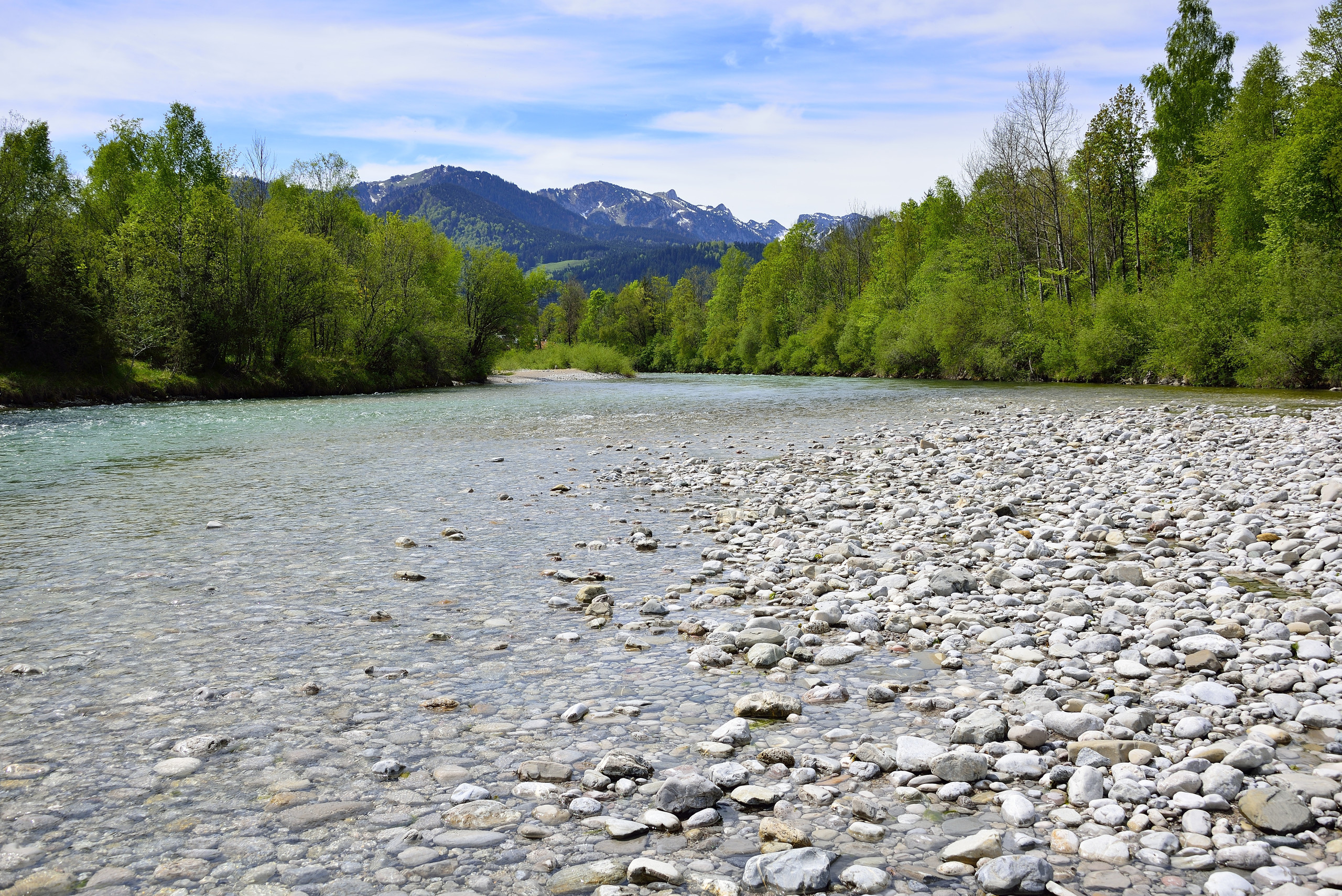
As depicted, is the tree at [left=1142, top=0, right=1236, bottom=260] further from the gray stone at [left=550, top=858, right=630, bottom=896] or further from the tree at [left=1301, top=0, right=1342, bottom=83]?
the gray stone at [left=550, top=858, right=630, bottom=896]

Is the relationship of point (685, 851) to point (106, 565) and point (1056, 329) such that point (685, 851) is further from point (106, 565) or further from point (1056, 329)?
point (1056, 329)

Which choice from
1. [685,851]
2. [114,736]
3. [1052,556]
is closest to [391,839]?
[685,851]

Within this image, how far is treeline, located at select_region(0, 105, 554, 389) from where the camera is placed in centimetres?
3716

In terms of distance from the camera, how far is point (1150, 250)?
53875 mm

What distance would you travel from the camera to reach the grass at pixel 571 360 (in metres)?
88.3

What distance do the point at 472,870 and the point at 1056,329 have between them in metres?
52.5

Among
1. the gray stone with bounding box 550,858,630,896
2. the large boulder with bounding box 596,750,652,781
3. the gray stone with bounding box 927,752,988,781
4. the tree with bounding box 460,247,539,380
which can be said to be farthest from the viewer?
the tree with bounding box 460,247,539,380

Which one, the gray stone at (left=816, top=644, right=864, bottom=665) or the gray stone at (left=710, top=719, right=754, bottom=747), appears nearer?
the gray stone at (left=710, top=719, right=754, bottom=747)

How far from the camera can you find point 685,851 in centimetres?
340

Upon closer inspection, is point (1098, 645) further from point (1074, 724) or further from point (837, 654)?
point (837, 654)

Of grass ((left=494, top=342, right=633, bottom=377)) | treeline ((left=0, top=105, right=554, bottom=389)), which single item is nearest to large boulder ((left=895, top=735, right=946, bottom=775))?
treeline ((left=0, top=105, right=554, bottom=389))

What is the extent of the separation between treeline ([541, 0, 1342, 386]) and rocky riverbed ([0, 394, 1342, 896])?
109ft

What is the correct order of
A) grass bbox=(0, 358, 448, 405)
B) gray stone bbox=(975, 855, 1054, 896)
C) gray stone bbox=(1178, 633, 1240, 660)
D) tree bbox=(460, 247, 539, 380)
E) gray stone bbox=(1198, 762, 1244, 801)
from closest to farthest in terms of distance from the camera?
gray stone bbox=(975, 855, 1054, 896)
gray stone bbox=(1198, 762, 1244, 801)
gray stone bbox=(1178, 633, 1240, 660)
grass bbox=(0, 358, 448, 405)
tree bbox=(460, 247, 539, 380)

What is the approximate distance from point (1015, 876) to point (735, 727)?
5.83ft
